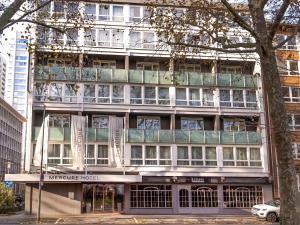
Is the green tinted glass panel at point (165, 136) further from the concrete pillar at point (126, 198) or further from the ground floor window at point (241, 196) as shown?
the ground floor window at point (241, 196)

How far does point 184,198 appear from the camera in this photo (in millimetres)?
40125

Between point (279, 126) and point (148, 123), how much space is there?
32.2m

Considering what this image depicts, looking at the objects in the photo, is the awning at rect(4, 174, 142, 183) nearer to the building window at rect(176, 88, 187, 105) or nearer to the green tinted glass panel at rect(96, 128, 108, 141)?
the green tinted glass panel at rect(96, 128, 108, 141)

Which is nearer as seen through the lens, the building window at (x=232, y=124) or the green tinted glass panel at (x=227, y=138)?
the green tinted glass panel at (x=227, y=138)

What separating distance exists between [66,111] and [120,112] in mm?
4581

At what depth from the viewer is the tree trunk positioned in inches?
361

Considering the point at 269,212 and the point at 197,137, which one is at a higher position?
the point at 197,137

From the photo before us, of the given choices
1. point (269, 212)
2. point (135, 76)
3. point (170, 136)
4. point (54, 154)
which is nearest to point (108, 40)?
point (135, 76)

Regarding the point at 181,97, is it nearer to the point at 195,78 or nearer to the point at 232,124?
the point at 195,78

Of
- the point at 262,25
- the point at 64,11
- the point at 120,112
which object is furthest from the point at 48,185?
the point at 262,25

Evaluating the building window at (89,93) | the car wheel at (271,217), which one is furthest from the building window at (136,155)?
the car wheel at (271,217)

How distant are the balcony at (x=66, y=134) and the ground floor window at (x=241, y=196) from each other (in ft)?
38.2

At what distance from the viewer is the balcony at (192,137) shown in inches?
1563

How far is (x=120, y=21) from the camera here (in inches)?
1684
